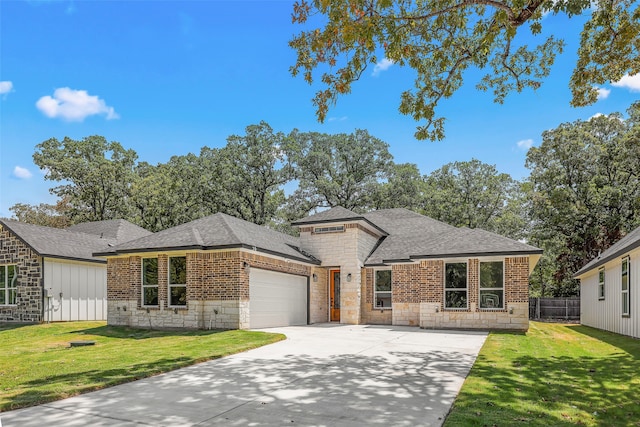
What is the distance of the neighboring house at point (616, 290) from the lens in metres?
14.1

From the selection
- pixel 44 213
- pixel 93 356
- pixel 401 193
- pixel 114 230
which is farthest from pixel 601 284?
pixel 44 213

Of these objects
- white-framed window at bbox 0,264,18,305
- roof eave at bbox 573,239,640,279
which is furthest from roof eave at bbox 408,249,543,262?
white-framed window at bbox 0,264,18,305

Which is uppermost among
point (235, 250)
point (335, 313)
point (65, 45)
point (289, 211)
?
point (65, 45)

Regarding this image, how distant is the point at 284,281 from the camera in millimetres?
19125

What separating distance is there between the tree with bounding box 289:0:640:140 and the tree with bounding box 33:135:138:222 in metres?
32.4

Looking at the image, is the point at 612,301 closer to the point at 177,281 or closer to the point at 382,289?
the point at 382,289

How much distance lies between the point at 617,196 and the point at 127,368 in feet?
96.2

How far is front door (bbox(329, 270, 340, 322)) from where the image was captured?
22580mm

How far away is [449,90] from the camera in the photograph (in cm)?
1191

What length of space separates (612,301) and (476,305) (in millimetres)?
5102

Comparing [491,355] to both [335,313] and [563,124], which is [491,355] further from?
[563,124]

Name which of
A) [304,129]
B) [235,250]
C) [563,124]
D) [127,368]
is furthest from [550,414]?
[304,129]

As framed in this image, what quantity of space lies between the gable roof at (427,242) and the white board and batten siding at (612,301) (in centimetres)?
289

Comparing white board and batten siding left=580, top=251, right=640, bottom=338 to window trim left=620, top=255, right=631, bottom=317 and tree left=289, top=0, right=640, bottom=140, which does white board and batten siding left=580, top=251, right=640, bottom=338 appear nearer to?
window trim left=620, top=255, right=631, bottom=317
